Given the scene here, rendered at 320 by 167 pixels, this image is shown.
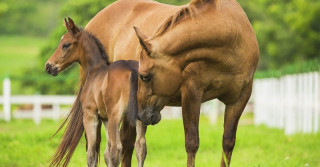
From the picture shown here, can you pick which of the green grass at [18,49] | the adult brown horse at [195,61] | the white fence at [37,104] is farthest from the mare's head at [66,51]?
the green grass at [18,49]

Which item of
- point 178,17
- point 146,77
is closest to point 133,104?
point 146,77

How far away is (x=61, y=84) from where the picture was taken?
Result: 34219 millimetres

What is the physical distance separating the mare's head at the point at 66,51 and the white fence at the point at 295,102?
8.21 metres

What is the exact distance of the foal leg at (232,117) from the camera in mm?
8039

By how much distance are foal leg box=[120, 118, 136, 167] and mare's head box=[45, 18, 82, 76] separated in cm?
104

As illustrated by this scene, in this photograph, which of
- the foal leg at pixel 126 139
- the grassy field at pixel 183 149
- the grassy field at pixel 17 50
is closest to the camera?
the foal leg at pixel 126 139

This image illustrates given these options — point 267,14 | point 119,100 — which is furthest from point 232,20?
point 267,14

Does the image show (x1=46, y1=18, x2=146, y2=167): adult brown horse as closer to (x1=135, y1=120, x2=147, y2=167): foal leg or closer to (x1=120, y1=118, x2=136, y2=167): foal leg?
(x1=135, y1=120, x2=147, y2=167): foal leg

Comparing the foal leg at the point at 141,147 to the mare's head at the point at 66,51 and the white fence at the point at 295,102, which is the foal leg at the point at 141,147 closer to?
the mare's head at the point at 66,51

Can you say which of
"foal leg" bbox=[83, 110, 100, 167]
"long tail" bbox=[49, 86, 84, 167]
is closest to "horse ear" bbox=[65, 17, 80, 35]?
"long tail" bbox=[49, 86, 84, 167]

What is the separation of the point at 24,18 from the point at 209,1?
8811 cm

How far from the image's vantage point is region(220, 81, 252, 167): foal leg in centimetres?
804

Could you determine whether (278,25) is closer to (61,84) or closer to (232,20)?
(61,84)

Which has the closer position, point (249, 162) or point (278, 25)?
point (249, 162)
